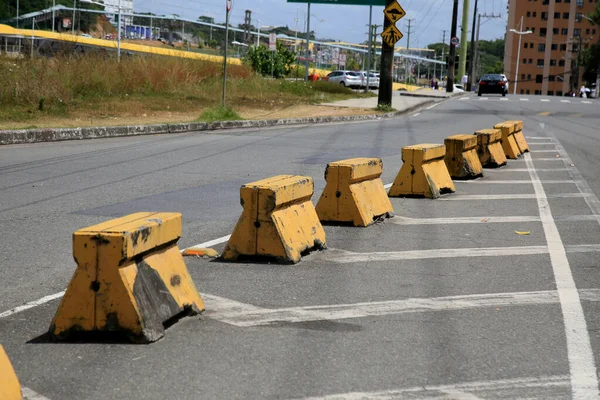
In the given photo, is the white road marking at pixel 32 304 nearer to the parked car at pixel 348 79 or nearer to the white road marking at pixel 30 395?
the white road marking at pixel 30 395

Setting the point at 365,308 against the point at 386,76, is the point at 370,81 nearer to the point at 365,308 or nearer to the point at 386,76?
the point at 386,76

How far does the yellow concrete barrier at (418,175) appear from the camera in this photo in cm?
1118

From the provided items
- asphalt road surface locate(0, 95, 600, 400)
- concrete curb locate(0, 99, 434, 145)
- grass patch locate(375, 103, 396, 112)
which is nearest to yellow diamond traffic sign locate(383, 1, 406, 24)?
grass patch locate(375, 103, 396, 112)

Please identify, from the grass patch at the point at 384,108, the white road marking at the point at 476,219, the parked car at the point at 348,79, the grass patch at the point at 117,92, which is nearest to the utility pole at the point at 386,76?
the grass patch at the point at 384,108

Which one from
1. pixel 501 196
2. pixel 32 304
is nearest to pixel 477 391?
pixel 32 304

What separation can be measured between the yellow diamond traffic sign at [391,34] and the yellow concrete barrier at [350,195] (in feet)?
69.8

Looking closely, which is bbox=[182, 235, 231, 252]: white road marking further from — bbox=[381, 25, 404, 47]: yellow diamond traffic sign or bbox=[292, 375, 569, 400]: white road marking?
bbox=[381, 25, 404, 47]: yellow diamond traffic sign

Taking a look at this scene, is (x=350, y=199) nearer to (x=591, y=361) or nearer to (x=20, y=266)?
(x=20, y=266)

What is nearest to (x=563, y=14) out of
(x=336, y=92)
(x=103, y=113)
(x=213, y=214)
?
(x=336, y=92)

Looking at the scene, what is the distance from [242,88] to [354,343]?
2970 cm

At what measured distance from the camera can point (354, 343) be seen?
16.7 feet

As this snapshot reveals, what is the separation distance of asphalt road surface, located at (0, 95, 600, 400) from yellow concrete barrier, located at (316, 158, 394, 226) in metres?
0.19

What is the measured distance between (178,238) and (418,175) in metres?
6.00

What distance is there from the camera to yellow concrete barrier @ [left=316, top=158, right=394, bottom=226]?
29.3 ft
